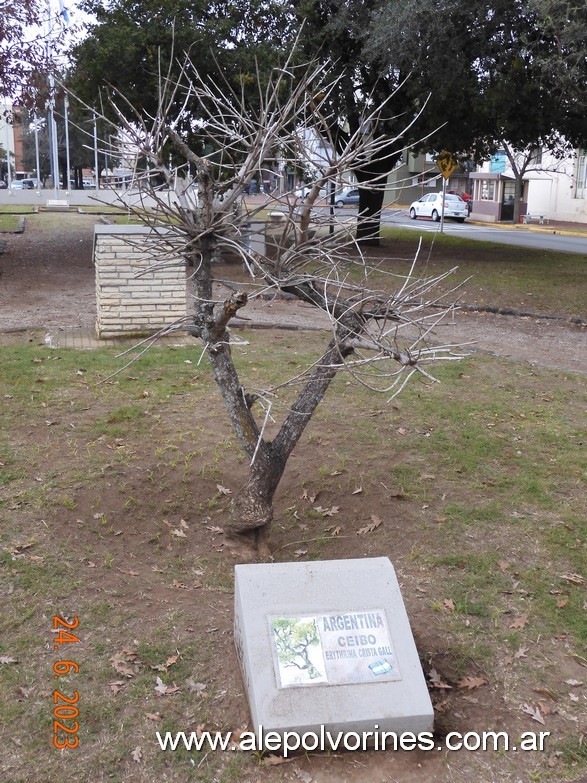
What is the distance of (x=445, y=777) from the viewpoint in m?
3.37

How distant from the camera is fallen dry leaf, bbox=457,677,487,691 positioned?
3.93 m

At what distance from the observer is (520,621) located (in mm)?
4414

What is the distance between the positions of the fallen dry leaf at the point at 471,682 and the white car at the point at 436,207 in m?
37.6

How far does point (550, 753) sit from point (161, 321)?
7241 mm

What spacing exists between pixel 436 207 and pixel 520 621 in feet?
123

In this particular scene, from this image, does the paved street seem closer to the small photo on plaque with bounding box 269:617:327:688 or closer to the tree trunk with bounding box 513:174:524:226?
the tree trunk with bounding box 513:174:524:226

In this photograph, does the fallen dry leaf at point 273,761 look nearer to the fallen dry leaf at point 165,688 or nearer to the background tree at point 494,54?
the fallen dry leaf at point 165,688

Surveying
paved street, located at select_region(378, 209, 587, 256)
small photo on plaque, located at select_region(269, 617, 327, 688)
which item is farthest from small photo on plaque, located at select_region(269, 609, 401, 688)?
paved street, located at select_region(378, 209, 587, 256)

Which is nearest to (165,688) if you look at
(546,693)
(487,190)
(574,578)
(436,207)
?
(546,693)

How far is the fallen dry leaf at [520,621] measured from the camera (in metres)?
4.38

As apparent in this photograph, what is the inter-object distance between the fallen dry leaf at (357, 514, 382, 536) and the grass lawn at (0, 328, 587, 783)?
39mm

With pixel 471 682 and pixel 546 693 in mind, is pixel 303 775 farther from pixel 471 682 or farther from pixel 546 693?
pixel 546 693

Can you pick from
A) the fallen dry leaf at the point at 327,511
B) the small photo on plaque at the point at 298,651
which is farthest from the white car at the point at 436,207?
the small photo on plaque at the point at 298,651

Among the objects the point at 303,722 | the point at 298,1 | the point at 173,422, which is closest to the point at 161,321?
the point at 173,422
